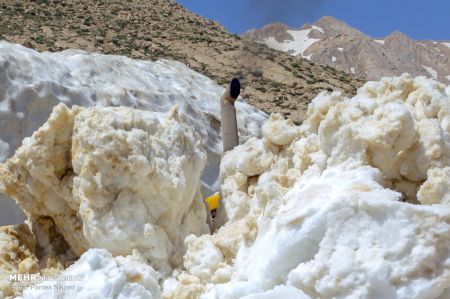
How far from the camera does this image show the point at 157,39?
3322 centimetres

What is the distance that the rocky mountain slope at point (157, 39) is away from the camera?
25.4m

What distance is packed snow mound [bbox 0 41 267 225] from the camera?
7602 millimetres

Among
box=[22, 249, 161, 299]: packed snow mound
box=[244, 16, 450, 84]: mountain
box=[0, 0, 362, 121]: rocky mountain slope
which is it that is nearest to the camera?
box=[22, 249, 161, 299]: packed snow mound

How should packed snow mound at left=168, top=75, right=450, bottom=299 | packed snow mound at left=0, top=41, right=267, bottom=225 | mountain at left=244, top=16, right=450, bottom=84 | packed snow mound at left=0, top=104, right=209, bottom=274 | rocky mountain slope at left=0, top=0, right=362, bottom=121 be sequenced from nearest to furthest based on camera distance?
packed snow mound at left=168, top=75, right=450, bottom=299 < packed snow mound at left=0, top=104, right=209, bottom=274 < packed snow mound at left=0, top=41, right=267, bottom=225 < rocky mountain slope at left=0, top=0, right=362, bottom=121 < mountain at left=244, top=16, right=450, bottom=84

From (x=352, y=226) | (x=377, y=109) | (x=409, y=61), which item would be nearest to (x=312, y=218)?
(x=352, y=226)

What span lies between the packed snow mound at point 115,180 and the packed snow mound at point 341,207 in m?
0.24

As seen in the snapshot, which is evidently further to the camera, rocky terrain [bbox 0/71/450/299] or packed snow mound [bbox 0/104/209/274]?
packed snow mound [bbox 0/104/209/274]

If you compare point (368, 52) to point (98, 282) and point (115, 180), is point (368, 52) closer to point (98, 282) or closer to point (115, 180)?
point (115, 180)

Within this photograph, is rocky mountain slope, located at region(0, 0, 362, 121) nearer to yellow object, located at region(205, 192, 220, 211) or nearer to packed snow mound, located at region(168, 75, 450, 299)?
yellow object, located at region(205, 192, 220, 211)

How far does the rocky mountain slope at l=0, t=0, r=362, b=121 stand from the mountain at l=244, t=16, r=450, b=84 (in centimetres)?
1062

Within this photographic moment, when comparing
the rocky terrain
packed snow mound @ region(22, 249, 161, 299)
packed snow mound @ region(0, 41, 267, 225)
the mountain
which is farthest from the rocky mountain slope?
packed snow mound @ region(22, 249, 161, 299)

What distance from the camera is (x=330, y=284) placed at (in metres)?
→ 3.04

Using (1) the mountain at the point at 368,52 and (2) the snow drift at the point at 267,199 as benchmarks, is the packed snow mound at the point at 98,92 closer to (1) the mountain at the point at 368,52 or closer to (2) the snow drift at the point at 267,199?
(2) the snow drift at the point at 267,199

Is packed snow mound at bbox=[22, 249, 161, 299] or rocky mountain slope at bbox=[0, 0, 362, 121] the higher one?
rocky mountain slope at bbox=[0, 0, 362, 121]
